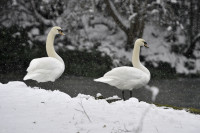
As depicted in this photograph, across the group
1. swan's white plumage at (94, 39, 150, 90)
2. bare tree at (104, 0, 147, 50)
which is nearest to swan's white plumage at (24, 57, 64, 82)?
swan's white plumage at (94, 39, 150, 90)

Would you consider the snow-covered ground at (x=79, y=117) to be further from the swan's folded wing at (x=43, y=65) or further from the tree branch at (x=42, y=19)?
the tree branch at (x=42, y=19)

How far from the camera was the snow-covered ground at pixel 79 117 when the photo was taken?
3.93 meters

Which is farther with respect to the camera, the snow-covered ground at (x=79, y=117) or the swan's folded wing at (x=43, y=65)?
the swan's folded wing at (x=43, y=65)

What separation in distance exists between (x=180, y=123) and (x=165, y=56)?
410 inches

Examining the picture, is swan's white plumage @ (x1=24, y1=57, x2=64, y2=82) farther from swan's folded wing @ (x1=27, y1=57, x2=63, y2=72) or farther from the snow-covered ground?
the snow-covered ground

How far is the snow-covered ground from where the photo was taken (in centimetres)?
393

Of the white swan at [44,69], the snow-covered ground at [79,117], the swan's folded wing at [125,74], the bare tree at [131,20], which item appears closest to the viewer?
the snow-covered ground at [79,117]

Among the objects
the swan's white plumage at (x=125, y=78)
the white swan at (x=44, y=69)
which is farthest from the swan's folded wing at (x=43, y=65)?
the swan's white plumage at (x=125, y=78)

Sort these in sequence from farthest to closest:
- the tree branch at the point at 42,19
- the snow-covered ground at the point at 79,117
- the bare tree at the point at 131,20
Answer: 1. the tree branch at the point at 42,19
2. the bare tree at the point at 131,20
3. the snow-covered ground at the point at 79,117

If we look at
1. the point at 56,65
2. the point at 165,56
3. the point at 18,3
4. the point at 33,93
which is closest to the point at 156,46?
the point at 165,56

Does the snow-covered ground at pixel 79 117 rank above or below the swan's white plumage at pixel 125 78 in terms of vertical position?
above

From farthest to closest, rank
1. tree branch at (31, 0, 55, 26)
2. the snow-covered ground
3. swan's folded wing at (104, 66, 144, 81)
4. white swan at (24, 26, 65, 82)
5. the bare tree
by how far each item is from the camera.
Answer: tree branch at (31, 0, 55, 26), the bare tree, white swan at (24, 26, 65, 82), swan's folded wing at (104, 66, 144, 81), the snow-covered ground

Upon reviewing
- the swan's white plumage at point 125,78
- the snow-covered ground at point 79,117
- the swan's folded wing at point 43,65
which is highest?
the snow-covered ground at point 79,117

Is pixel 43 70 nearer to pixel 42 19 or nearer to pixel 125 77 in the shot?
pixel 125 77
